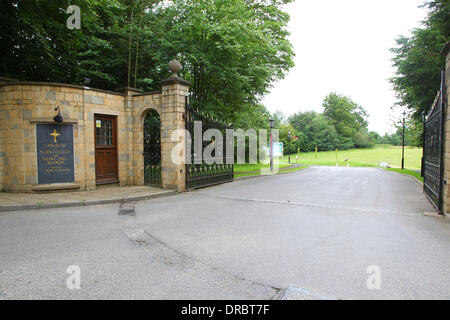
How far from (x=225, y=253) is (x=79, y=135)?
7751mm

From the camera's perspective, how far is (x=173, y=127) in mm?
9711

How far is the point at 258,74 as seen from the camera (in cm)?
1398

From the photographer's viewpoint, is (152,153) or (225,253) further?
(152,153)

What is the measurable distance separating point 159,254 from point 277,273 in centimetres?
178

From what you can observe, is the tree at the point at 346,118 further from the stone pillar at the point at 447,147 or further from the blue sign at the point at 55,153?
the blue sign at the point at 55,153

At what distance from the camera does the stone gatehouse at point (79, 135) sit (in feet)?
28.2

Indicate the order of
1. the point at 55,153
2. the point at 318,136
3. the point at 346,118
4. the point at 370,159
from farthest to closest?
the point at 346,118, the point at 318,136, the point at 370,159, the point at 55,153
